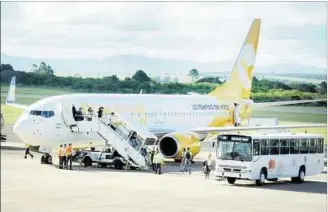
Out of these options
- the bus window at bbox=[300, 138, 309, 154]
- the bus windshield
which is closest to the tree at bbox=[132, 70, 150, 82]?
the bus window at bbox=[300, 138, 309, 154]

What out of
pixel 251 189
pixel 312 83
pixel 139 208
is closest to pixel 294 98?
pixel 312 83

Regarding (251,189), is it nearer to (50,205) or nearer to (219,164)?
(219,164)

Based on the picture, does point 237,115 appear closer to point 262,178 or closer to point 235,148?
point 235,148

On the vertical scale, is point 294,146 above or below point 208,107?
below

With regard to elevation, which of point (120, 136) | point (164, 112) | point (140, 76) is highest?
point (140, 76)

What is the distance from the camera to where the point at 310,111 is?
6350cm

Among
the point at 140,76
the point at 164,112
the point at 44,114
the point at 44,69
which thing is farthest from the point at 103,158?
the point at 140,76

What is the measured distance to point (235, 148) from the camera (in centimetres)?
3247

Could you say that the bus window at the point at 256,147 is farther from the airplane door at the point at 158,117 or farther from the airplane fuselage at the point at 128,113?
the airplane door at the point at 158,117

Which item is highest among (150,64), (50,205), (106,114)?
(150,64)

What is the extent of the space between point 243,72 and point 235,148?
800 inches

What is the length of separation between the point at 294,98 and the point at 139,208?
44247mm

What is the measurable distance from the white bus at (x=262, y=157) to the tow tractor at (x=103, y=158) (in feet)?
21.0

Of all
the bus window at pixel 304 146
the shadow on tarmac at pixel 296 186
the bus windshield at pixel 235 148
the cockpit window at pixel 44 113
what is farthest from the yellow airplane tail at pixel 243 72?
the bus windshield at pixel 235 148
